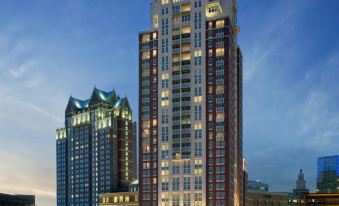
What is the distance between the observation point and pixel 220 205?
19862 cm

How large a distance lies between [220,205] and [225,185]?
7.75 meters

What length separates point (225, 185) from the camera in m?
199

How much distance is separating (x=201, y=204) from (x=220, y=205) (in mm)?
7234

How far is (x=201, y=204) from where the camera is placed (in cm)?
19988

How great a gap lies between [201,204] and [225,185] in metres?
11.7
